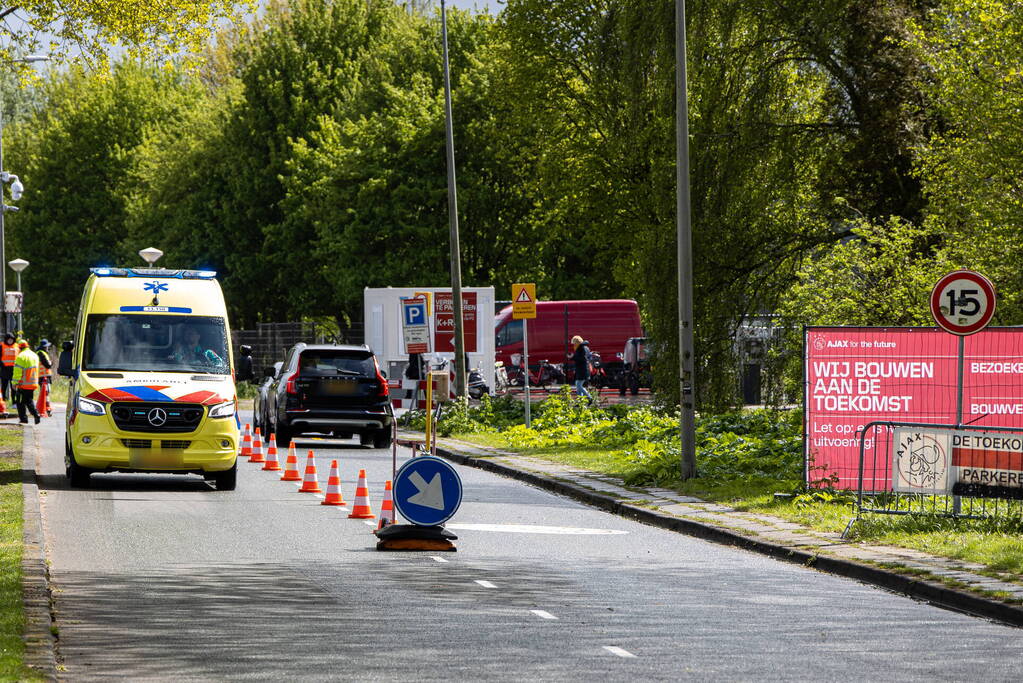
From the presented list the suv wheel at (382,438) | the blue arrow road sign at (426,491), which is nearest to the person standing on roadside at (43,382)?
the suv wheel at (382,438)

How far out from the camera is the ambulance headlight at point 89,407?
18.2 m

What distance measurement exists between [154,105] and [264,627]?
67.6 metres

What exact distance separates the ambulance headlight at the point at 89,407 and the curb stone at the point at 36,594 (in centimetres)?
124

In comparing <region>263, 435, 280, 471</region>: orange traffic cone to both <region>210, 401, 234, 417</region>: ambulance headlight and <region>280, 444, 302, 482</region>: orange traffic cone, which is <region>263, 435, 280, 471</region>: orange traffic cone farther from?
<region>210, 401, 234, 417</region>: ambulance headlight

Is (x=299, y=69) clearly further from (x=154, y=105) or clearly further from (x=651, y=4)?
(x=651, y=4)

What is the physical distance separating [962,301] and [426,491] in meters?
5.08

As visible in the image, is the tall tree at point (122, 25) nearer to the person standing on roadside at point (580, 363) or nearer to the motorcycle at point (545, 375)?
the person standing on roadside at point (580, 363)

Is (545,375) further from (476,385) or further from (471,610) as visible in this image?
(471,610)

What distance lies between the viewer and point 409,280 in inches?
2094

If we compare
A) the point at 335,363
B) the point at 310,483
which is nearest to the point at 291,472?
the point at 310,483

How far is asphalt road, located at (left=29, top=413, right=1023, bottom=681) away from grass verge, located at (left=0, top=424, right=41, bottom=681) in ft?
0.94

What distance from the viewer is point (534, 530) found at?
1539cm

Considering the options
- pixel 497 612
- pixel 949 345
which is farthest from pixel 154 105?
pixel 497 612

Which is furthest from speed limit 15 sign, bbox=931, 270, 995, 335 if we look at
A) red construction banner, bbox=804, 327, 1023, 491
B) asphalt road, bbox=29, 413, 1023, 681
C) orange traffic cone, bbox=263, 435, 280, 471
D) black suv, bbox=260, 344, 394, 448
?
black suv, bbox=260, 344, 394, 448
